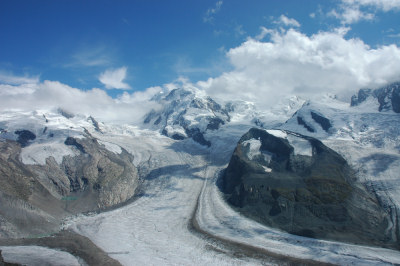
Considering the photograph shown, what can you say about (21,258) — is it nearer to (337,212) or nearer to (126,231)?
(126,231)

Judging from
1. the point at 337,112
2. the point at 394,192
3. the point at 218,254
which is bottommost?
the point at 218,254

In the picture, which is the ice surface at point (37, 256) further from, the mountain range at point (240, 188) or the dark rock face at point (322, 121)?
the dark rock face at point (322, 121)

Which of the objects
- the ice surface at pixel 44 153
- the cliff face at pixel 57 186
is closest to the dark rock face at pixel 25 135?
the cliff face at pixel 57 186

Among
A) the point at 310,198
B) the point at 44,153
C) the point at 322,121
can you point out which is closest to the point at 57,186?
the point at 44,153

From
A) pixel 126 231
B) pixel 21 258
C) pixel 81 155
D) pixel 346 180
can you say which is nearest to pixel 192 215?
pixel 126 231

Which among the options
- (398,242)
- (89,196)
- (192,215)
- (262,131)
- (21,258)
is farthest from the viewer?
(262,131)
